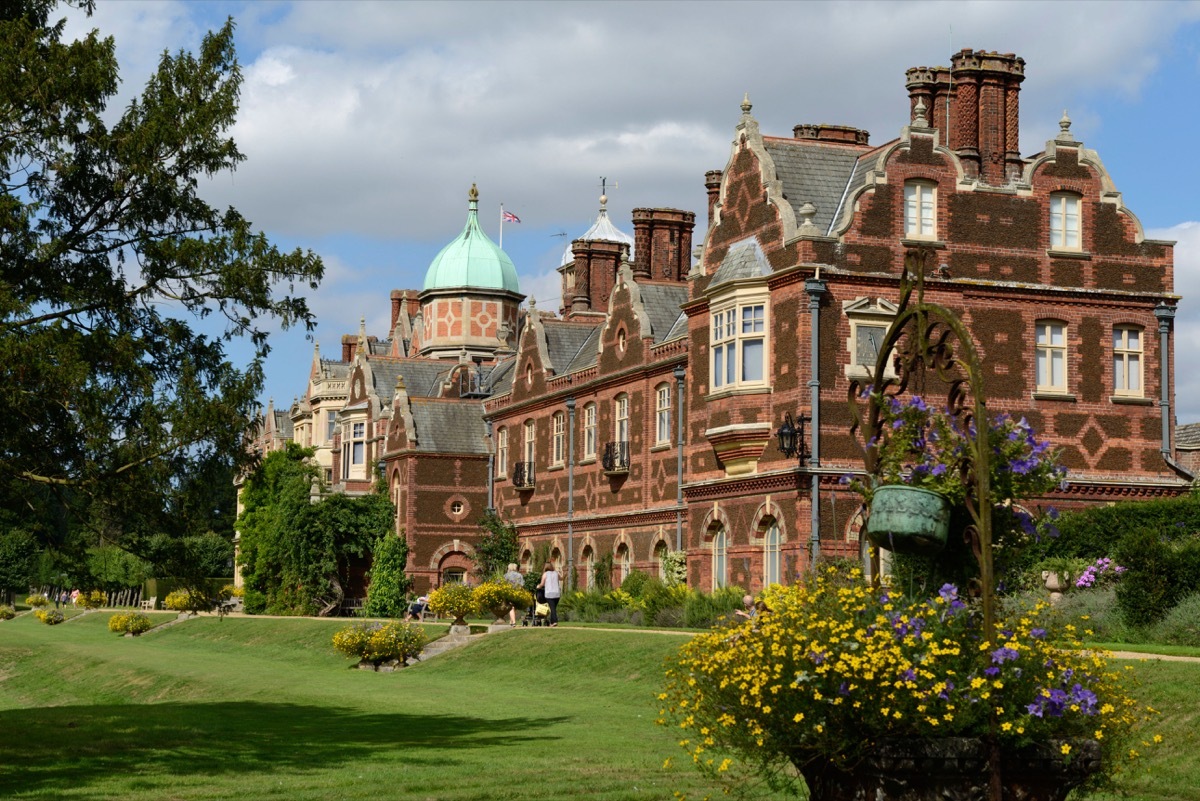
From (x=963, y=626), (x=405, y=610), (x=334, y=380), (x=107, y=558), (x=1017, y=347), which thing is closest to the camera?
(x=963, y=626)

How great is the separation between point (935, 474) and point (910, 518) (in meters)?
0.48

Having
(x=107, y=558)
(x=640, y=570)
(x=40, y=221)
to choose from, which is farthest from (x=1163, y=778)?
(x=107, y=558)

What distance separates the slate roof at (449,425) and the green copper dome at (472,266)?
44.8 ft

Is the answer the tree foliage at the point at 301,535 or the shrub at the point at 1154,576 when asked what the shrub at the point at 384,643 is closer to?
the shrub at the point at 1154,576

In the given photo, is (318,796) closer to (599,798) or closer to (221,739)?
(599,798)

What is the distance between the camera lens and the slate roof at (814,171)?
36.9 metres

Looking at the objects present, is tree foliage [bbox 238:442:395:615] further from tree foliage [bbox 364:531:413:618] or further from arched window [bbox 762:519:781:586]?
arched window [bbox 762:519:781:586]

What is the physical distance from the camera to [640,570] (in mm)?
45844

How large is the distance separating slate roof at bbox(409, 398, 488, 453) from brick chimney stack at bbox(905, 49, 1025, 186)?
25.8 meters

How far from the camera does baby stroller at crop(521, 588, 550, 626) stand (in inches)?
1570

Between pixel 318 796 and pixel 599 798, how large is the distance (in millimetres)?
2766

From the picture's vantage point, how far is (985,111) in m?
38.0

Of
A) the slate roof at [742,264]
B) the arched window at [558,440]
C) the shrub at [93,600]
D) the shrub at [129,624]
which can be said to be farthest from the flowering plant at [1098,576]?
the shrub at [93,600]

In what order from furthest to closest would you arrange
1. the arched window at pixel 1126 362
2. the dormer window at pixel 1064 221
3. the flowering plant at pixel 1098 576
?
1. the arched window at pixel 1126 362
2. the dormer window at pixel 1064 221
3. the flowering plant at pixel 1098 576
